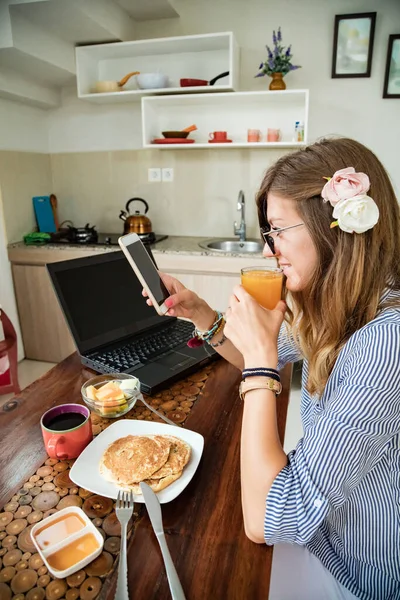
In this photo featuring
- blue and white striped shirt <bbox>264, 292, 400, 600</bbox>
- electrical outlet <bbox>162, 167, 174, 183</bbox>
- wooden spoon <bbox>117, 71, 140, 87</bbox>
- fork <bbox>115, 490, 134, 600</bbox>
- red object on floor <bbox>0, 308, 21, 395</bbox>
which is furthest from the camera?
electrical outlet <bbox>162, 167, 174, 183</bbox>

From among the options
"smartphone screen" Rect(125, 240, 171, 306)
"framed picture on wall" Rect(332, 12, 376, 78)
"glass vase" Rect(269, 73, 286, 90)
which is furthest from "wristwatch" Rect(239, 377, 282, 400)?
"framed picture on wall" Rect(332, 12, 376, 78)

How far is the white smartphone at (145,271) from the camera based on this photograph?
1.05 m

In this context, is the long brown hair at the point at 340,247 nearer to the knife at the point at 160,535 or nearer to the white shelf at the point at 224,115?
the knife at the point at 160,535

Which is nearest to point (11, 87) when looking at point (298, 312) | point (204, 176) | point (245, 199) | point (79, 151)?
point (79, 151)

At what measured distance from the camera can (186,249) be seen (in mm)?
2756

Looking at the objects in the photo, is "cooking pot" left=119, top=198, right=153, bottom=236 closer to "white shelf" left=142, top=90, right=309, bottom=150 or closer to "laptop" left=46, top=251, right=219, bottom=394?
"white shelf" left=142, top=90, right=309, bottom=150

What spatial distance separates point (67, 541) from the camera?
2.23ft

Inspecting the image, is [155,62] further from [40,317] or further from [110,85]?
[40,317]

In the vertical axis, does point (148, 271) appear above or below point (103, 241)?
above

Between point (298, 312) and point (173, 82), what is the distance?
2453 mm

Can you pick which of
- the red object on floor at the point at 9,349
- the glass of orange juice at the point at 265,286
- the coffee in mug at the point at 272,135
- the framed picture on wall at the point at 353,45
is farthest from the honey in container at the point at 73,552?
the framed picture on wall at the point at 353,45

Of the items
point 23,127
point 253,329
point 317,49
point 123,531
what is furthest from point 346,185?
point 23,127

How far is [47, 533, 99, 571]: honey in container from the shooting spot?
649 millimetres

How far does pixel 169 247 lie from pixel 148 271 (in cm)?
172
